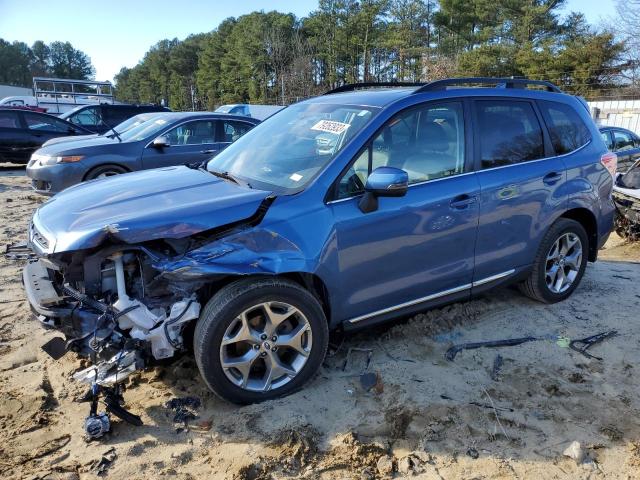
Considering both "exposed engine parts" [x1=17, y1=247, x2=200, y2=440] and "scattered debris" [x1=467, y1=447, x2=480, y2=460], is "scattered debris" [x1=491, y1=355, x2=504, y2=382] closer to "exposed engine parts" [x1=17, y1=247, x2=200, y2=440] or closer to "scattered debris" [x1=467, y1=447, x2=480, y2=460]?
"scattered debris" [x1=467, y1=447, x2=480, y2=460]

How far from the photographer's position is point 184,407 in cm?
303

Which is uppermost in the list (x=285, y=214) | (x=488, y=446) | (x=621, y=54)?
(x=621, y=54)

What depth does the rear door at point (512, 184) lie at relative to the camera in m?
3.84

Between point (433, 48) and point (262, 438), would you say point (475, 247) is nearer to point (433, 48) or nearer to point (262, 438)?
point (262, 438)

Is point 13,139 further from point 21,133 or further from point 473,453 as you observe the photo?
point 473,453

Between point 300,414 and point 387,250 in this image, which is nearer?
point 300,414

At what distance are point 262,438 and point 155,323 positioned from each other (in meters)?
0.87

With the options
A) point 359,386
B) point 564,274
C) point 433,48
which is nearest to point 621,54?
point 433,48

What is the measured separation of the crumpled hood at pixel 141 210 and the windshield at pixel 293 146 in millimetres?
233

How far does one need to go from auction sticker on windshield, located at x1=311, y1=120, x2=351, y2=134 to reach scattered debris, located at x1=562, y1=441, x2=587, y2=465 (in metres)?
2.36

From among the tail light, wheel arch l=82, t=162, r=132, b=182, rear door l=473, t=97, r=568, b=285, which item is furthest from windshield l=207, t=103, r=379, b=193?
wheel arch l=82, t=162, r=132, b=182

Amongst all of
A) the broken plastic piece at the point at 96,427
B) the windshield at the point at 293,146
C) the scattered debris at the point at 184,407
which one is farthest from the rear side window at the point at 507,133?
the broken plastic piece at the point at 96,427

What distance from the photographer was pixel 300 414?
2.97 metres

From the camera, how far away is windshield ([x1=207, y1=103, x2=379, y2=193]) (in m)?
3.35
